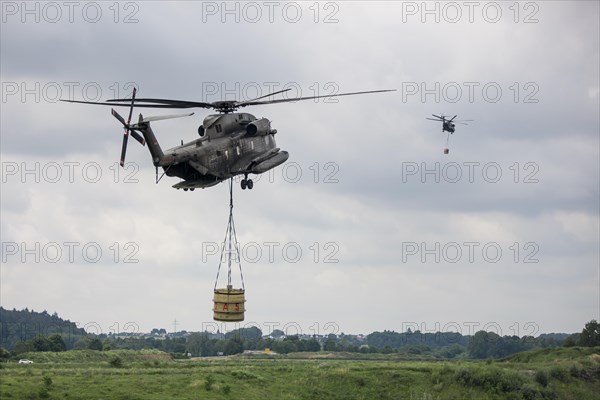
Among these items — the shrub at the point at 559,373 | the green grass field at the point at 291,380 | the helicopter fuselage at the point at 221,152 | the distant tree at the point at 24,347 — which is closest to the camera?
the helicopter fuselage at the point at 221,152

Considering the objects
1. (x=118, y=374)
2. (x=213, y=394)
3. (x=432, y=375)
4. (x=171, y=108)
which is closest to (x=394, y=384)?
(x=432, y=375)

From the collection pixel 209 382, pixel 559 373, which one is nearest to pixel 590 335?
pixel 559 373

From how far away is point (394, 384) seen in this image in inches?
3388

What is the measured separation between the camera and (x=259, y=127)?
65.7 meters

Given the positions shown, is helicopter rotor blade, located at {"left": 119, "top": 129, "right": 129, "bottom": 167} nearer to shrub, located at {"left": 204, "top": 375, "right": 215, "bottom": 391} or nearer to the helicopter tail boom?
the helicopter tail boom

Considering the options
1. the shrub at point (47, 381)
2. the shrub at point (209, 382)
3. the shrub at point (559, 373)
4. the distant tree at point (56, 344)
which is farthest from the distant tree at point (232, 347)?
the shrub at point (47, 381)

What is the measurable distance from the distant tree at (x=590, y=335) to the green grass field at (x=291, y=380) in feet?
100

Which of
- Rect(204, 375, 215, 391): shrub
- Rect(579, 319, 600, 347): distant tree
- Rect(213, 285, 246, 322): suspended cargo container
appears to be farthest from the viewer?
Rect(579, 319, 600, 347): distant tree

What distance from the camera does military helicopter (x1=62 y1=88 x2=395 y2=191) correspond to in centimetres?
5619

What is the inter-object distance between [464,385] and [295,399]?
16.4 metres

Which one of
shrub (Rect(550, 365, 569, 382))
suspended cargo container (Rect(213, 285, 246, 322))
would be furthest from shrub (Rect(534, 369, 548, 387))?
suspended cargo container (Rect(213, 285, 246, 322))

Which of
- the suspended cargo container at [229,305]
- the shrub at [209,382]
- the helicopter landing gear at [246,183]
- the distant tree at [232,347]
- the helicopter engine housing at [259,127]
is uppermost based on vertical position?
the helicopter engine housing at [259,127]

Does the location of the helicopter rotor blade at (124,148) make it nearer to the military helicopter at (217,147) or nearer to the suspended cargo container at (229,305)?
the military helicopter at (217,147)

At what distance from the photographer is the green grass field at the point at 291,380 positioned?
72.4m
